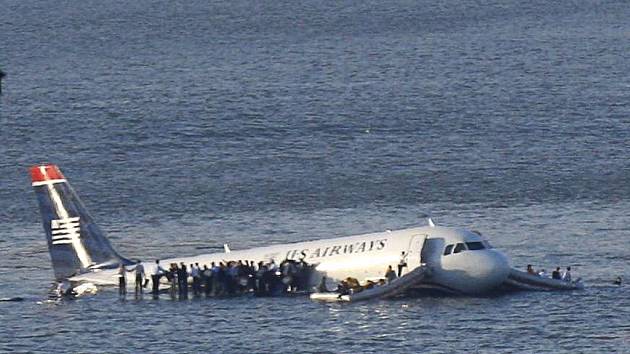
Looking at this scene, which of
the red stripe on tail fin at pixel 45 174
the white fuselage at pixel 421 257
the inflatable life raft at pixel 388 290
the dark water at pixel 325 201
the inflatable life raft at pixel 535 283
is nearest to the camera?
the dark water at pixel 325 201

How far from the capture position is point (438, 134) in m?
178

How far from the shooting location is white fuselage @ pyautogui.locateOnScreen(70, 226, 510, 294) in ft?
339

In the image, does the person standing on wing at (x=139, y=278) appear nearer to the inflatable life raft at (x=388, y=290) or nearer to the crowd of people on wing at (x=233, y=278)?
the crowd of people on wing at (x=233, y=278)

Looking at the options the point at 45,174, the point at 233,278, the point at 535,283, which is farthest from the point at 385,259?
the point at 45,174

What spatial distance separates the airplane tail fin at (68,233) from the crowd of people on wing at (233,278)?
6844mm

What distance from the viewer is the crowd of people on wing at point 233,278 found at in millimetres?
107688

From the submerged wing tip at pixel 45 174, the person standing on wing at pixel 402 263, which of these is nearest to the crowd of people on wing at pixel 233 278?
the person standing on wing at pixel 402 263

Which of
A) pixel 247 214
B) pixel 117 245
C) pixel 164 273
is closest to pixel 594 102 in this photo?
pixel 247 214

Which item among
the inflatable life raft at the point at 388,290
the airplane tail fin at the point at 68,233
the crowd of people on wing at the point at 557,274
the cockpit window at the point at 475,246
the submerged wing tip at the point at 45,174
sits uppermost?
the submerged wing tip at the point at 45,174

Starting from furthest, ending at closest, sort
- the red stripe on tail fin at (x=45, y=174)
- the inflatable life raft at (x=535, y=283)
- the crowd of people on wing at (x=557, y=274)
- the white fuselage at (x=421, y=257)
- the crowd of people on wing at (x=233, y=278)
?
the red stripe on tail fin at (x=45, y=174) → the crowd of people on wing at (x=233, y=278) → the crowd of people on wing at (x=557, y=274) → the inflatable life raft at (x=535, y=283) → the white fuselage at (x=421, y=257)

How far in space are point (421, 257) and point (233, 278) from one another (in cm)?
1172

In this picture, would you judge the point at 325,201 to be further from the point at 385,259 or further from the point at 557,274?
the point at 385,259

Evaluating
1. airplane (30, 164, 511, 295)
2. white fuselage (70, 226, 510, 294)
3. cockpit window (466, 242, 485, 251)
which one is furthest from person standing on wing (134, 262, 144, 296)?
cockpit window (466, 242, 485, 251)

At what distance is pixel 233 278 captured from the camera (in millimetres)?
108750
